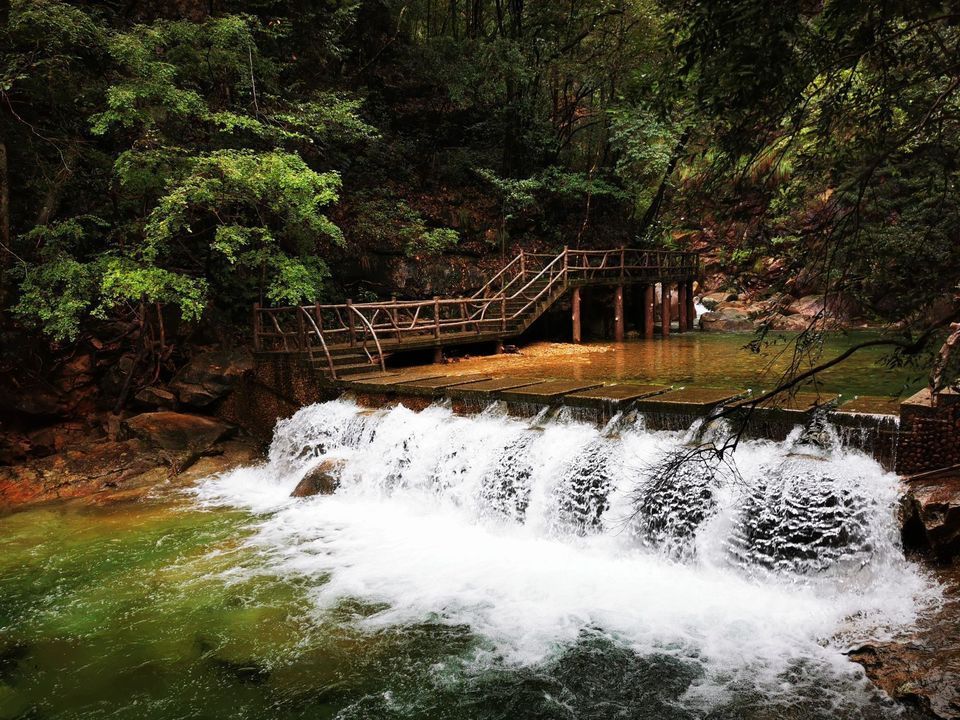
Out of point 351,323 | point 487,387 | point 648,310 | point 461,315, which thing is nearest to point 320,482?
point 487,387

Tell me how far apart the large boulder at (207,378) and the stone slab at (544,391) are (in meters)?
6.56

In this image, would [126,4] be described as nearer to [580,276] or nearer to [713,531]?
[580,276]

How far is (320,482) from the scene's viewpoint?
10.3m

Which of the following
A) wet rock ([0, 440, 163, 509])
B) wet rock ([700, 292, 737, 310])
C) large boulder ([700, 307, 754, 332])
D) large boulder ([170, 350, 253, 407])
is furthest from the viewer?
wet rock ([700, 292, 737, 310])

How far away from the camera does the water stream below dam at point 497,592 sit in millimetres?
5000

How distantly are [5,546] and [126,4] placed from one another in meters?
12.4

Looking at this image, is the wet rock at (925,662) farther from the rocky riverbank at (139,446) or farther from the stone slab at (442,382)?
the rocky riverbank at (139,446)

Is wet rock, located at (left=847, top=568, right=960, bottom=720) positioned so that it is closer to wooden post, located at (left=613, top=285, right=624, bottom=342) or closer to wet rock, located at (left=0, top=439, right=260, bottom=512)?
wet rock, located at (left=0, top=439, right=260, bottom=512)

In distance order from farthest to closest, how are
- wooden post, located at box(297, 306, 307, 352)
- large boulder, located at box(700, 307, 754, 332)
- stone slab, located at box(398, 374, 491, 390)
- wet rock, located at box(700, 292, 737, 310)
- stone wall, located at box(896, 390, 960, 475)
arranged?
wet rock, located at box(700, 292, 737, 310) → large boulder, located at box(700, 307, 754, 332) → wooden post, located at box(297, 306, 307, 352) → stone slab, located at box(398, 374, 491, 390) → stone wall, located at box(896, 390, 960, 475)

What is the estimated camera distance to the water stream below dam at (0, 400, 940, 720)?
500 centimetres

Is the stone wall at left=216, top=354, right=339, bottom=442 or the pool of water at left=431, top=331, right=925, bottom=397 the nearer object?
the pool of water at left=431, top=331, right=925, bottom=397

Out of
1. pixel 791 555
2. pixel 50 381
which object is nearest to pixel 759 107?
pixel 791 555

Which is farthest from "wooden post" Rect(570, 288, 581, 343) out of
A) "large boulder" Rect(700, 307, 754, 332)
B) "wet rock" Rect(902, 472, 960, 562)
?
"wet rock" Rect(902, 472, 960, 562)

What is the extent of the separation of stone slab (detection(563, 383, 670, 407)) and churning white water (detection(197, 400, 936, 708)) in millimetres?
347
